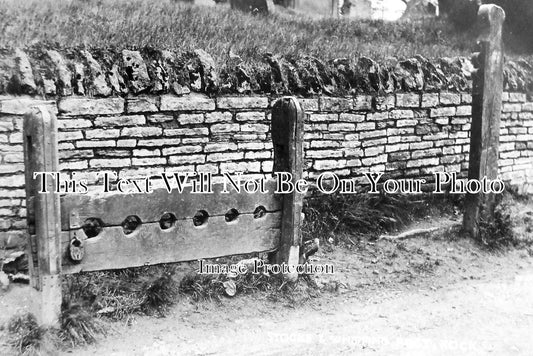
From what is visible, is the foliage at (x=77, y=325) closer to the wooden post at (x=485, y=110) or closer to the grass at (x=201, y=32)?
the grass at (x=201, y=32)

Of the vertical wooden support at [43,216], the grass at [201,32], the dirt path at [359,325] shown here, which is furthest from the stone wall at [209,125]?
the dirt path at [359,325]

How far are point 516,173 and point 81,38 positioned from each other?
5.90 m

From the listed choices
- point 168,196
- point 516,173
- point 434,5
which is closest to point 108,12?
point 168,196

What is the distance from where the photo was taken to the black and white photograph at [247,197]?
361cm

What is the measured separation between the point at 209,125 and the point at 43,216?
219 centimetres

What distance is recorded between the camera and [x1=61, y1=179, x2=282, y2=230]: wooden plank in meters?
3.50

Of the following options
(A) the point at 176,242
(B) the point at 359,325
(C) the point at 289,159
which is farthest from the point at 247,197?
(B) the point at 359,325

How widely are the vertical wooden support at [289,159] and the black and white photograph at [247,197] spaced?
17 mm

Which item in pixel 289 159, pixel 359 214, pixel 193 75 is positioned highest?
pixel 193 75

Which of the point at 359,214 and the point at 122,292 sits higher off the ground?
the point at 359,214

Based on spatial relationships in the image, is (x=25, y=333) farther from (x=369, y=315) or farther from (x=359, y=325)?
(x=369, y=315)

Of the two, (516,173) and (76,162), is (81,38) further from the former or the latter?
(516,173)

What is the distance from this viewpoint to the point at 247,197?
164 inches

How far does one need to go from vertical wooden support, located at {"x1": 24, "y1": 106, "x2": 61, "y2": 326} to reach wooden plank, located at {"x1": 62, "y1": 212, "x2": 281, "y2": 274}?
0.41ft
